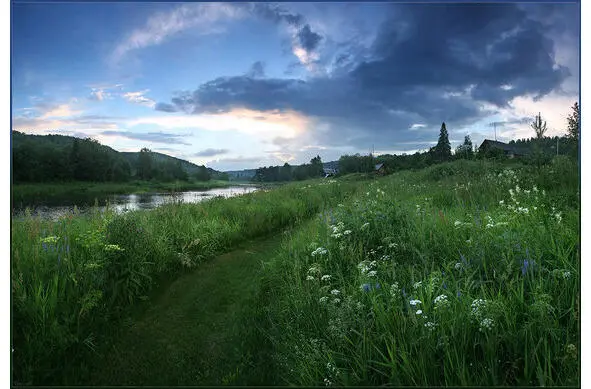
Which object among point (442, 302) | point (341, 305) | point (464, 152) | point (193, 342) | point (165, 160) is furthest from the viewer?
point (464, 152)

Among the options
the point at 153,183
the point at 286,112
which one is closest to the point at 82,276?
the point at 153,183

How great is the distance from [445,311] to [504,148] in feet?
9.10

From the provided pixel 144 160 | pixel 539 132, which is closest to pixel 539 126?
pixel 539 132

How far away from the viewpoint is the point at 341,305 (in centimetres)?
306

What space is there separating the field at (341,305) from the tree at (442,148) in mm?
1029

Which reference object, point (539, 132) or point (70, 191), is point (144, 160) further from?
point (539, 132)

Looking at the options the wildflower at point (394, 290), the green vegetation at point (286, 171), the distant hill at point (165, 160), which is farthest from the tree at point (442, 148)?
the distant hill at point (165, 160)

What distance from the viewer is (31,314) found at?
304 cm

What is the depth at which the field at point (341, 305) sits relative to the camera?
7.55 feet

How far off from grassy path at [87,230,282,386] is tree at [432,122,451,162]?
3.53 metres

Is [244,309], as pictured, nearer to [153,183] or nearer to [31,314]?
[31,314]

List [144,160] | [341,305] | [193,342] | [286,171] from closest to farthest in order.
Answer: [341,305]
[193,342]
[144,160]
[286,171]

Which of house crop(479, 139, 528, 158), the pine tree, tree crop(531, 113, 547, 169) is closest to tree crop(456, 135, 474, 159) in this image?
house crop(479, 139, 528, 158)
